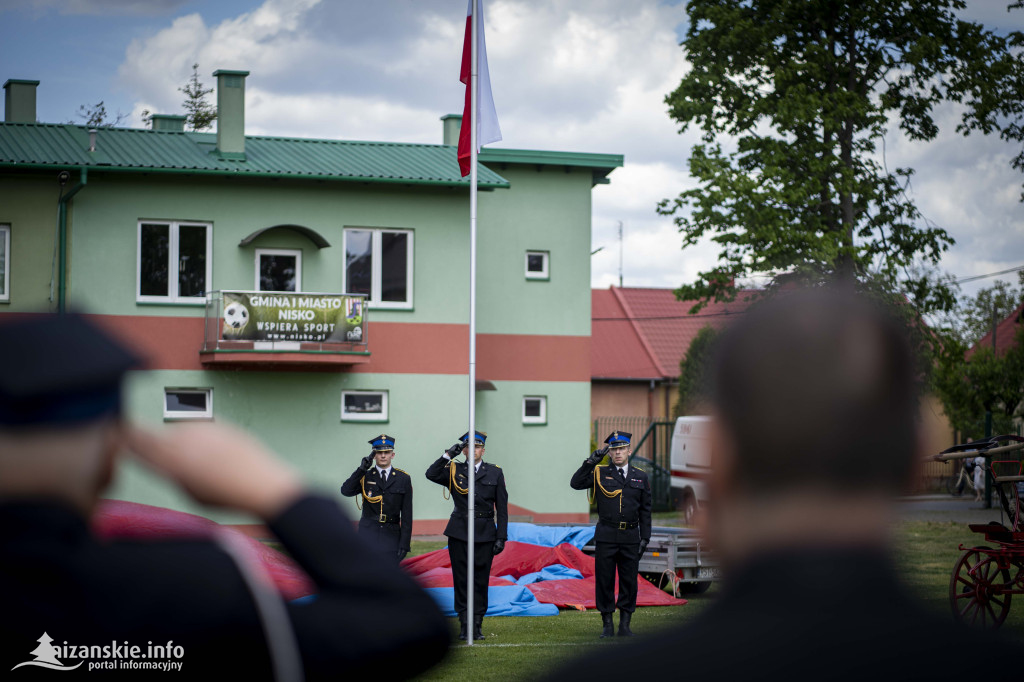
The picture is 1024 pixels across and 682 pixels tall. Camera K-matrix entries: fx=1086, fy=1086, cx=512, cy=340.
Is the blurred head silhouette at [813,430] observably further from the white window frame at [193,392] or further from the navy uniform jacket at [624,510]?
the white window frame at [193,392]

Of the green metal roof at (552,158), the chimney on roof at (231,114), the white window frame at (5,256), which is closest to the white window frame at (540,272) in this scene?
the green metal roof at (552,158)

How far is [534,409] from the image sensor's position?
27.2 meters

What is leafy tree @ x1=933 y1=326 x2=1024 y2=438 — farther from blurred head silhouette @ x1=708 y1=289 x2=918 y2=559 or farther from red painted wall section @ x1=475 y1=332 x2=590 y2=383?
blurred head silhouette @ x1=708 y1=289 x2=918 y2=559

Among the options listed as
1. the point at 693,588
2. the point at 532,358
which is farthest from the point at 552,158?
the point at 693,588

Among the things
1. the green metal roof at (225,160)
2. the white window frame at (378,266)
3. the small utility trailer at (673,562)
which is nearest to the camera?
the small utility trailer at (673,562)

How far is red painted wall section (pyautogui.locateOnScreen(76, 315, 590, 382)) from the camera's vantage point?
23453 mm

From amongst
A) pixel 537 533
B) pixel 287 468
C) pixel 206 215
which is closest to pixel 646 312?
pixel 206 215

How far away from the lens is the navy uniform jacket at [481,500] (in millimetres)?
12688

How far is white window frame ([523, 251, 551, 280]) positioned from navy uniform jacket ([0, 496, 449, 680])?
2573 cm

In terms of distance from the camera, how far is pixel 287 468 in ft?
4.61

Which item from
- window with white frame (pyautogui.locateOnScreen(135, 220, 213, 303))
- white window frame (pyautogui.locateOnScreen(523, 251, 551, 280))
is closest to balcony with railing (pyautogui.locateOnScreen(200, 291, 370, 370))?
window with white frame (pyautogui.locateOnScreen(135, 220, 213, 303))

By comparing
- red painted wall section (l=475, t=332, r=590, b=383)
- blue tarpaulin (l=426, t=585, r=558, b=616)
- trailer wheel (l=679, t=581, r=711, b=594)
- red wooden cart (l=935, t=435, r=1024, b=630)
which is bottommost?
trailer wheel (l=679, t=581, r=711, b=594)

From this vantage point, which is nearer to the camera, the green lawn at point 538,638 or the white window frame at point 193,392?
the green lawn at point 538,638

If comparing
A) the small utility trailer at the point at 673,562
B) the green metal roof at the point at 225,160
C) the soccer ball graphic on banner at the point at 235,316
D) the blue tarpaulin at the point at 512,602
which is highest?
the green metal roof at the point at 225,160
